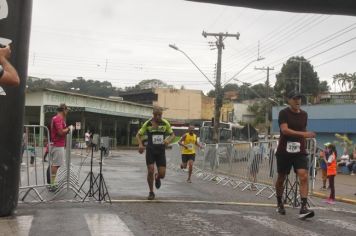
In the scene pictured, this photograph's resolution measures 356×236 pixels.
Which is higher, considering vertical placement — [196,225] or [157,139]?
[157,139]

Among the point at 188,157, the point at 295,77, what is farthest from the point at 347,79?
the point at 188,157

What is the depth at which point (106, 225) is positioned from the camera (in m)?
7.05

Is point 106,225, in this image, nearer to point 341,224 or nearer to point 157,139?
point 341,224

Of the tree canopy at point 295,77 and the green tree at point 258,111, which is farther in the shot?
the green tree at point 258,111

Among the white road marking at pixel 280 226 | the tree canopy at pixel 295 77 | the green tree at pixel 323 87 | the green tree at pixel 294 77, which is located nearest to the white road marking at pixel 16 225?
the white road marking at pixel 280 226

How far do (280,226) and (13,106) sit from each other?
3.82 meters

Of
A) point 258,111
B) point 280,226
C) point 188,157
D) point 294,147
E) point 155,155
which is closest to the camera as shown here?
point 280,226

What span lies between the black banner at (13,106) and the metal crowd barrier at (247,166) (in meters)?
5.09

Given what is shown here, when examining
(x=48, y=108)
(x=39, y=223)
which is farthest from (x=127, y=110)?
(x=39, y=223)

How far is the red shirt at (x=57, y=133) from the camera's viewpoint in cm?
1104

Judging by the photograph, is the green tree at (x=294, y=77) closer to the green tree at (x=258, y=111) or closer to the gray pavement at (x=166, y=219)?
the green tree at (x=258, y=111)

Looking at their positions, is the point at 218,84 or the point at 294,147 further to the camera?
the point at 218,84

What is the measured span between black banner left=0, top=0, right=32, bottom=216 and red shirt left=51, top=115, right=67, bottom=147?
3.48 meters

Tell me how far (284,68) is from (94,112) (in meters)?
37.5
